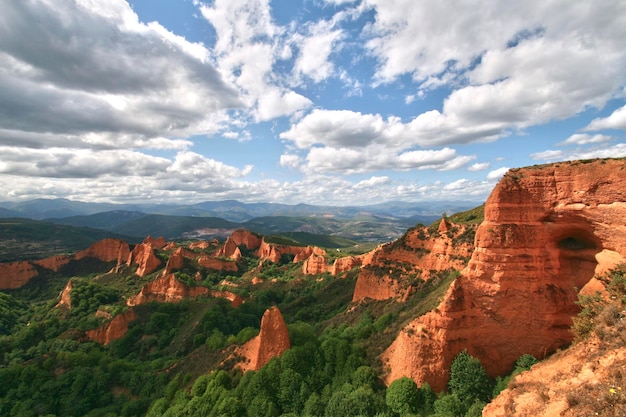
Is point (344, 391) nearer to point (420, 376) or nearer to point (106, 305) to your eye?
point (420, 376)

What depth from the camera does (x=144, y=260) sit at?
307ft

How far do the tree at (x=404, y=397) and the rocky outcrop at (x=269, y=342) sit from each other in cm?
1290

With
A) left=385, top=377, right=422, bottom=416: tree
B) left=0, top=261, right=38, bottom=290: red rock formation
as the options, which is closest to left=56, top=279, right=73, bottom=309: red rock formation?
left=0, top=261, right=38, bottom=290: red rock formation

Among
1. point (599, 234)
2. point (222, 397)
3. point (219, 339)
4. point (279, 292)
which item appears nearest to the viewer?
point (599, 234)

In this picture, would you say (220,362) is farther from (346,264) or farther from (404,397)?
(346,264)

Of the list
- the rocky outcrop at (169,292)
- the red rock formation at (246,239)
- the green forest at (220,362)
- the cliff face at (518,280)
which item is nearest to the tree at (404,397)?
the green forest at (220,362)

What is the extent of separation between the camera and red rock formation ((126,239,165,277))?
301 ft

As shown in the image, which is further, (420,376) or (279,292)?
(279,292)

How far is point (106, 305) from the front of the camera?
7175 centimetres

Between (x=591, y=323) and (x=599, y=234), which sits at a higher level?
(x=599, y=234)

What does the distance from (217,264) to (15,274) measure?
190 ft

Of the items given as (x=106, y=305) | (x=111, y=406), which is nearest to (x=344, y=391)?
(x=111, y=406)

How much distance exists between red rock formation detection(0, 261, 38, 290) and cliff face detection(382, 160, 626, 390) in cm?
11706

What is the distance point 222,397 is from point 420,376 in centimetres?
1877
